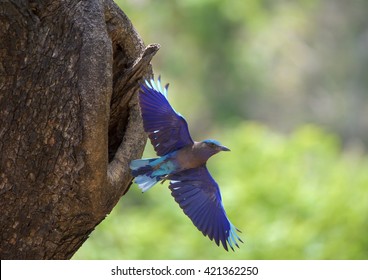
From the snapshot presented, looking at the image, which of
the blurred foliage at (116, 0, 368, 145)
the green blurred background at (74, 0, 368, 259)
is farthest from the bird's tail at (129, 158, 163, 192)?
the blurred foliage at (116, 0, 368, 145)

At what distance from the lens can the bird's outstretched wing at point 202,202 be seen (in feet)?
14.7

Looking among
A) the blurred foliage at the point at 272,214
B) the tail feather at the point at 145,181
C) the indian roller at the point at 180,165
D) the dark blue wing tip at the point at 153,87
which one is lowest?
the tail feather at the point at 145,181

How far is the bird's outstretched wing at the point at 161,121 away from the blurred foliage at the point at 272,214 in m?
4.42

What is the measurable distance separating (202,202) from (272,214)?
614 centimetres

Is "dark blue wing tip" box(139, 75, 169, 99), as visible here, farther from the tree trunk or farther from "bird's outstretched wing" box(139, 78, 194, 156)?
the tree trunk

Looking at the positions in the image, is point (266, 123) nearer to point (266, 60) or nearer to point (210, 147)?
point (266, 60)

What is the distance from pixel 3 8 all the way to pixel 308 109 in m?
27.3

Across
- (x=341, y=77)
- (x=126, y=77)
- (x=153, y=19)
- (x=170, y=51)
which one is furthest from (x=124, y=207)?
(x=341, y=77)

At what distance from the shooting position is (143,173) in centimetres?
441

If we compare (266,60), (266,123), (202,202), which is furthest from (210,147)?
(266,60)

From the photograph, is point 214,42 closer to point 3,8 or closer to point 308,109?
point 308,109

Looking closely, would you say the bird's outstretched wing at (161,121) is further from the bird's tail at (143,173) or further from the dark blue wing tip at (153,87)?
the bird's tail at (143,173)

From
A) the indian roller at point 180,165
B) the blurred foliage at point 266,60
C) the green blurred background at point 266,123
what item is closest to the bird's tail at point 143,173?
the indian roller at point 180,165

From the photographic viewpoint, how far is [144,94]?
14.2ft
